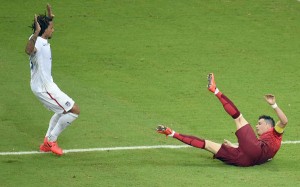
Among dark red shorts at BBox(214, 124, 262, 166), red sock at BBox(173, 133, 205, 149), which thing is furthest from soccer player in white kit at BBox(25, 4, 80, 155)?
A: dark red shorts at BBox(214, 124, 262, 166)

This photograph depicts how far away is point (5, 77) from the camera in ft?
65.4

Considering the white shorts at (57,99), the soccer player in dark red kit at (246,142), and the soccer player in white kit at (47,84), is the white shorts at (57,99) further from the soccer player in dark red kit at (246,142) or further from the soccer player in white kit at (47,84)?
the soccer player in dark red kit at (246,142)

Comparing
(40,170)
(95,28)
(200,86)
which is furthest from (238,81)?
(40,170)

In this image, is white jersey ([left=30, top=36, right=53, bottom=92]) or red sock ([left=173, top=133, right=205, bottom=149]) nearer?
red sock ([left=173, top=133, right=205, bottom=149])

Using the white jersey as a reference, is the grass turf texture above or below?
below

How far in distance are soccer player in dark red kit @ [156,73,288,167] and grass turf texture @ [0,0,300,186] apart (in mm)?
181

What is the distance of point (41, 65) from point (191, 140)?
8.85 ft

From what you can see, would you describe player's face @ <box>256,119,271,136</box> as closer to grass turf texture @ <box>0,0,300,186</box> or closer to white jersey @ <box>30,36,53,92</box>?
grass turf texture @ <box>0,0,300,186</box>

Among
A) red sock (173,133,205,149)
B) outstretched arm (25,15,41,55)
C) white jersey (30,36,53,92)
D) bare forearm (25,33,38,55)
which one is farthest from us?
white jersey (30,36,53,92)

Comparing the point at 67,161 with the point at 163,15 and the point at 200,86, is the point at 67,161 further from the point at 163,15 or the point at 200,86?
the point at 163,15

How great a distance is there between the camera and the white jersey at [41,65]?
1540 centimetres

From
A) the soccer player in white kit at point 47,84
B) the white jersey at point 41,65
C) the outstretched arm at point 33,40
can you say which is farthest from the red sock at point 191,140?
the outstretched arm at point 33,40

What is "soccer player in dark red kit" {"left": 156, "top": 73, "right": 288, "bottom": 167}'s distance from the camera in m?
15.0

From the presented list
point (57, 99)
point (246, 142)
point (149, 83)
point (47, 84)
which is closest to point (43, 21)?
point (47, 84)
